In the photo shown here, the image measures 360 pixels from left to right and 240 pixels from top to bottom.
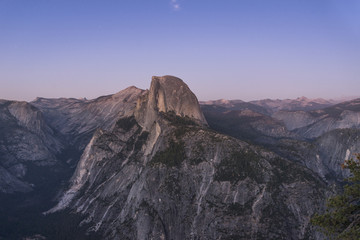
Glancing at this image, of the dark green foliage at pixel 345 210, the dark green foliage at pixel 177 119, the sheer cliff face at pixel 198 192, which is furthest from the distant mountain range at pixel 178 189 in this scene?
the dark green foliage at pixel 345 210

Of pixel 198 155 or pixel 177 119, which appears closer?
pixel 198 155

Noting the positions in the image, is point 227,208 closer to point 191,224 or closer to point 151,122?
point 191,224

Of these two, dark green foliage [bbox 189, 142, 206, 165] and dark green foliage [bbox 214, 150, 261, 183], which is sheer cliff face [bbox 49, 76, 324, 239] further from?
dark green foliage [bbox 214, 150, 261, 183]

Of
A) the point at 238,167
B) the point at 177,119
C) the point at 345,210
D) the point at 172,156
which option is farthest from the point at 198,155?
the point at 345,210

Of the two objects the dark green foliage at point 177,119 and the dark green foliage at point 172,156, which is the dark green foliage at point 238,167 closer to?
the dark green foliage at point 172,156

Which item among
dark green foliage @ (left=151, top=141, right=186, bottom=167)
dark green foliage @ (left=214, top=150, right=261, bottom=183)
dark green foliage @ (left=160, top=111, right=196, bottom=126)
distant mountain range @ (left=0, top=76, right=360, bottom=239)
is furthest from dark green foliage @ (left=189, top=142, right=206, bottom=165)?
dark green foliage @ (left=160, top=111, right=196, bottom=126)

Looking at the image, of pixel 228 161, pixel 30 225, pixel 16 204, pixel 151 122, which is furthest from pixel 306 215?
pixel 16 204

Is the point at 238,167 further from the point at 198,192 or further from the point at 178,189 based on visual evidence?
the point at 178,189

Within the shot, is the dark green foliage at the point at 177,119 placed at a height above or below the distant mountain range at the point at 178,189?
above
